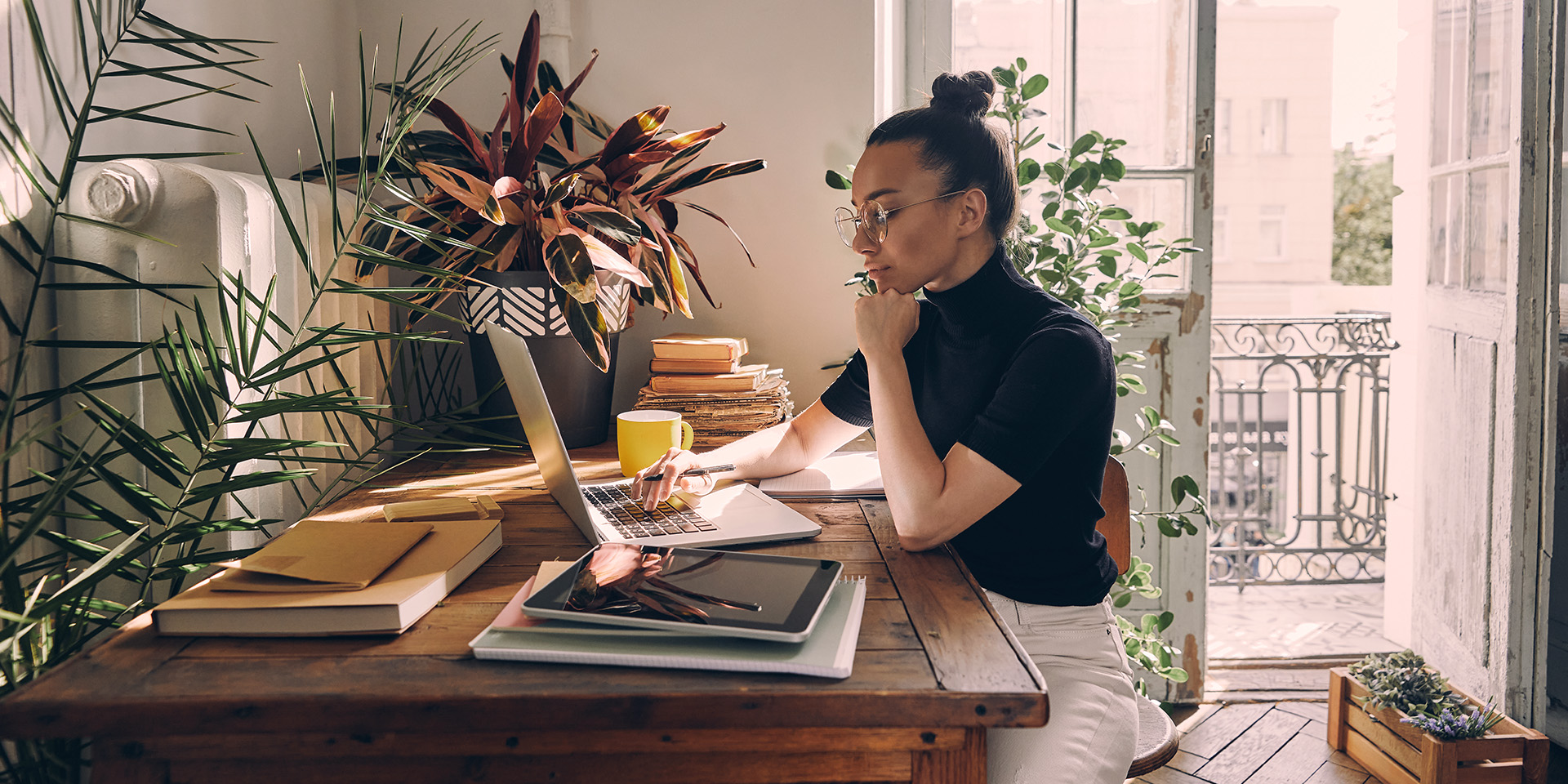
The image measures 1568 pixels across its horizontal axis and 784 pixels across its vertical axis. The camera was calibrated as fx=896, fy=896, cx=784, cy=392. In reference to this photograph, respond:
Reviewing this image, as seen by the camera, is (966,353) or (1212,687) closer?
(966,353)

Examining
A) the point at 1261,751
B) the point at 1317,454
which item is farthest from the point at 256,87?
the point at 1317,454

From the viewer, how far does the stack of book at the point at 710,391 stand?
1.76 meters

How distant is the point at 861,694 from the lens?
694 millimetres

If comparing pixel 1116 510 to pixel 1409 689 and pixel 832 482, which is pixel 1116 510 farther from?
pixel 1409 689

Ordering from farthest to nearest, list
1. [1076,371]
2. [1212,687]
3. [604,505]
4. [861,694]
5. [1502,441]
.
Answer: [1212,687] < [1502,441] < [604,505] < [1076,371] < [861,694]

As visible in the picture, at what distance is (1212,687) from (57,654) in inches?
107

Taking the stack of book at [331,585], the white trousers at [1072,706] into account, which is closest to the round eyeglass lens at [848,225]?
the white trousers at [1072,706]

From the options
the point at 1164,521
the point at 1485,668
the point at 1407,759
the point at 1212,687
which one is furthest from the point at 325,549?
the point at 1485,668

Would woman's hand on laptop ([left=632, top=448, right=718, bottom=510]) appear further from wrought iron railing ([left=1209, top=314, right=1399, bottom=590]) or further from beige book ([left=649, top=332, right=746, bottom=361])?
wrought iron railing ([left=1209, top=314, right=1399, bottom=590])

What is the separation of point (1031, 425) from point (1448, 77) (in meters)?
2.28

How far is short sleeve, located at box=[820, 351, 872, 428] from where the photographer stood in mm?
1485

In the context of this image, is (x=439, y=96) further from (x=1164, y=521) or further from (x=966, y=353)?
(x=1164, y=521)

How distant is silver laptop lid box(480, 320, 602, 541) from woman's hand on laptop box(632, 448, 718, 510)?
0.11 meters

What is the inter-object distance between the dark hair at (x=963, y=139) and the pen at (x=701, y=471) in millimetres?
524
